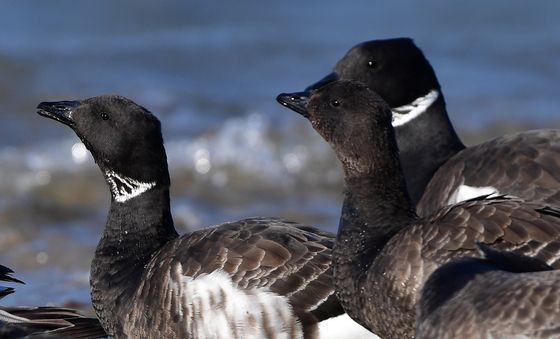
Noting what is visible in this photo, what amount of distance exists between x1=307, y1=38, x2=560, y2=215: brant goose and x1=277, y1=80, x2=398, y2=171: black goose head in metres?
1.71

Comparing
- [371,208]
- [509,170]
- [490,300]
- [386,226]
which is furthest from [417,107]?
[490,300]

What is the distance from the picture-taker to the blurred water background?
43.3 feet

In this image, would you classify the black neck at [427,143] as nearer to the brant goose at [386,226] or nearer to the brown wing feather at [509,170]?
the brown wing feather at [509,170]

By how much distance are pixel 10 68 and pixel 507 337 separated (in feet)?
48.8

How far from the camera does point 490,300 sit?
584 cm

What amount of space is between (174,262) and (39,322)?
36.7 inches

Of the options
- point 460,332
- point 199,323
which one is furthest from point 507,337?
point 199,323

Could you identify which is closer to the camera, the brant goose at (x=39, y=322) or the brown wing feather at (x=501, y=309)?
the brown wing feather at (x=501, y=309)

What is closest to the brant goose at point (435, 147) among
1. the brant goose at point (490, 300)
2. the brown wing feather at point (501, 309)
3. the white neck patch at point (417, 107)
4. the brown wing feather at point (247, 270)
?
the white neck patch at point (417, 107)

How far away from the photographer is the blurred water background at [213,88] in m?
13.2

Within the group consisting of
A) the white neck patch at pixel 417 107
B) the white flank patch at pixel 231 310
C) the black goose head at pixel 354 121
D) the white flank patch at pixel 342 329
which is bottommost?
the white flank patch at pixel 342 329

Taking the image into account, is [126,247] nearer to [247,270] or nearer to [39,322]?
[39,322]

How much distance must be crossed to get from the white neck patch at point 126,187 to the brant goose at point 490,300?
273 cm

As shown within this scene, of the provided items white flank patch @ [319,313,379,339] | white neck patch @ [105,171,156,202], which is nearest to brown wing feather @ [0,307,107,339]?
white neck patch @ [105,171,156,202]
